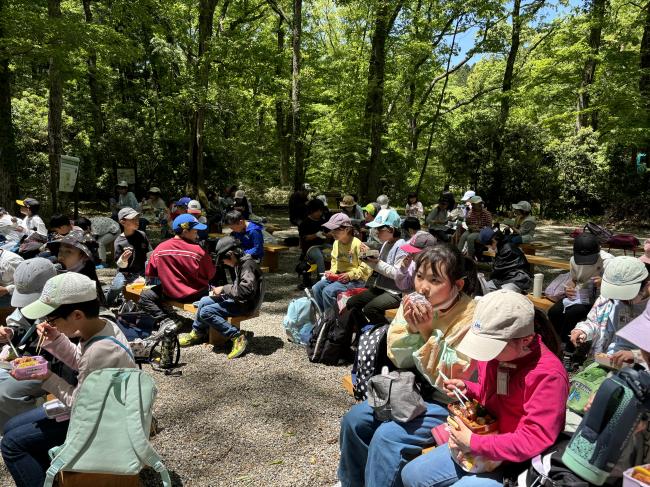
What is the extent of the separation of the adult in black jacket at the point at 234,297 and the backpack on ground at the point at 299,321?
24.6 inches

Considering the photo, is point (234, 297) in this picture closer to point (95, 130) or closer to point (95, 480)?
point (95, 480)

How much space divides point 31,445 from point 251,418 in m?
1.82

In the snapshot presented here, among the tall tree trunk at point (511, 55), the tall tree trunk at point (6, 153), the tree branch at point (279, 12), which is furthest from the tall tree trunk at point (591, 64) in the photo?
the tall tree trunk at point (6, 153)

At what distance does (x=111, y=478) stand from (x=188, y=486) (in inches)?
36.1

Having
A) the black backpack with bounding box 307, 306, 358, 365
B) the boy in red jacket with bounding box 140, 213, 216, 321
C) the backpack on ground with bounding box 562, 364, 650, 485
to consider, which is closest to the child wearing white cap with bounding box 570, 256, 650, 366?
the backpack on ground with bounding box 562, 364, 650, 485

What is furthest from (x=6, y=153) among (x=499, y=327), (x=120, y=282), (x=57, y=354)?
(x=499, y=327)

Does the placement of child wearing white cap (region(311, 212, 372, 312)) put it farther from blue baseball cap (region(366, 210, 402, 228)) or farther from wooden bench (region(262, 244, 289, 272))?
wooden bench (region(262, 244, 289, 272))

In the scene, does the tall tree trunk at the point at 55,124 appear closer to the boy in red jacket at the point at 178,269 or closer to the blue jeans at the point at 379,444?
the boy in red jacket at the point at 178,269

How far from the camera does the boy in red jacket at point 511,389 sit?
2.05 metres

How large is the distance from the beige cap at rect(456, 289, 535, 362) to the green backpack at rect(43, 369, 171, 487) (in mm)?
1643

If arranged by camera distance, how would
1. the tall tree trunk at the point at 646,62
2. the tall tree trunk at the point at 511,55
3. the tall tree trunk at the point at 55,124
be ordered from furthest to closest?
the tall tree trunk at the point at 511,55
the tall tree trunk at the point at 646,62
the tall tree trunk at the point at 55,124

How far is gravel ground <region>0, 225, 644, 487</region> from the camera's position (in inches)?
133

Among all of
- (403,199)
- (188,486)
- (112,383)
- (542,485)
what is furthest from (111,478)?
(403,199)

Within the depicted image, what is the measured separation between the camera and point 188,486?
3236mm
